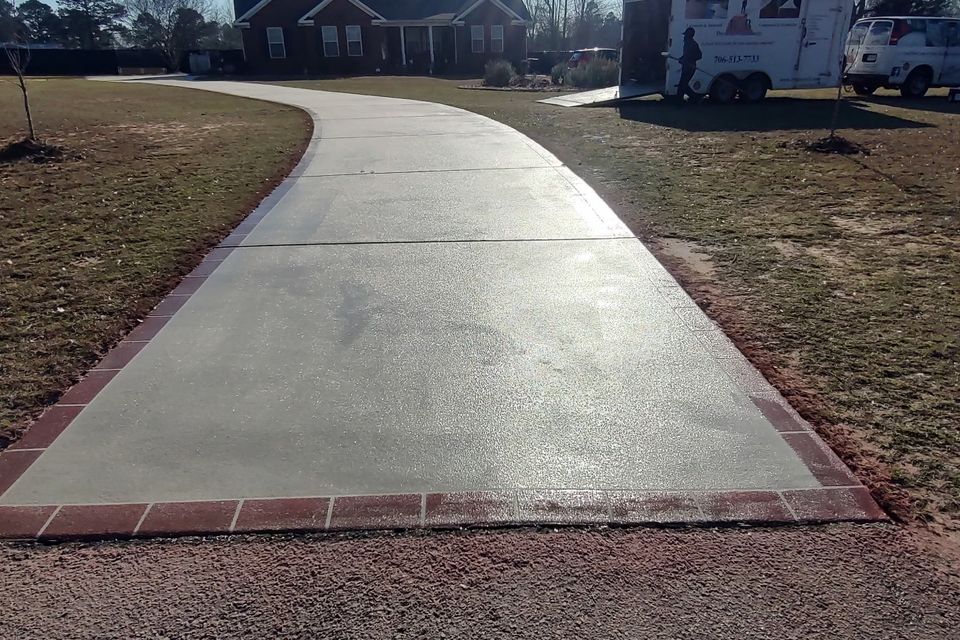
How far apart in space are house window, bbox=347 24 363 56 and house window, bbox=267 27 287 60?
12.9ft

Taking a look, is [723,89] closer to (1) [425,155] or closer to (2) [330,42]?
(1) [425,155]

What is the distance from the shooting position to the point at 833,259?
580 centimetres

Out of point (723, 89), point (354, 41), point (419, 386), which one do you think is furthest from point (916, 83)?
point (354, 41)

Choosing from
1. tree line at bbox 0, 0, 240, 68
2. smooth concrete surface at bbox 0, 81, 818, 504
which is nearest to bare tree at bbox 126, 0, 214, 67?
tree line at bbox 0, 0, 240, 68

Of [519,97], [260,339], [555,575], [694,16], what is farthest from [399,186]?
[519,97]

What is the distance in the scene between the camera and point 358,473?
3051mm

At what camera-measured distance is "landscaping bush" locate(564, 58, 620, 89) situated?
26.0 m

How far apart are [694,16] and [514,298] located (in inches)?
598

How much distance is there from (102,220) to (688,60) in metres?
14.7

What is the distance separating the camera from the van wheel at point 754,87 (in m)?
18.0

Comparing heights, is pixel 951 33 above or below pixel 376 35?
below

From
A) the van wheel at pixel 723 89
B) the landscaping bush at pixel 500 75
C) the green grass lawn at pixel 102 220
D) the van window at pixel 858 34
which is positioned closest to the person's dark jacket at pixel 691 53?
the van wheel at pixel 723 89

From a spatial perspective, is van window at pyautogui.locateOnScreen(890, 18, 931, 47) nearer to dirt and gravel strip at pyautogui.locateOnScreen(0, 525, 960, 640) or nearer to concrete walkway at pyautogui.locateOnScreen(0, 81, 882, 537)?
concrete walkway at pyautogui.locateOnScreen(0, 81, 882, 537)

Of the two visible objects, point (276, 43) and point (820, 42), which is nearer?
point (820, 42)
